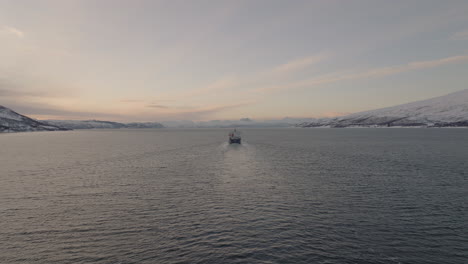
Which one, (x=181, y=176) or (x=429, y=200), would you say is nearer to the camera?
(x=429, y=200)

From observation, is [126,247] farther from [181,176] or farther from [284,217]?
[181,176]

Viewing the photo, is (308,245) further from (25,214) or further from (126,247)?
(25,214)

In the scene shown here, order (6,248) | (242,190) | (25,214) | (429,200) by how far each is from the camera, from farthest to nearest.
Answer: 1. (242,190)
2. (429,200)
3. (25,214)
4. (6,248)

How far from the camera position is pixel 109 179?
4653 centimetres

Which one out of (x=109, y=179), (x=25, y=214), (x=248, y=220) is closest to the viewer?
(x=248, y=220)

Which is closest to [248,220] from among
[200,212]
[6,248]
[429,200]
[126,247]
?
[200,212]

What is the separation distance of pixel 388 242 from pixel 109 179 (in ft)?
149

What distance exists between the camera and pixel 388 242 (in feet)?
66.4

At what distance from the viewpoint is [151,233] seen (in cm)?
2219

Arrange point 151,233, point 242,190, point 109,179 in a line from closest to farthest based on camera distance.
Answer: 1. point 151,233
2. point 242,190
3. point 109,179

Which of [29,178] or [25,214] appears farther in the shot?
[29,178]

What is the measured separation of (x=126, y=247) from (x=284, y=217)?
1561cm

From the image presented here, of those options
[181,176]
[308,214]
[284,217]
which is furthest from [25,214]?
[308,214]

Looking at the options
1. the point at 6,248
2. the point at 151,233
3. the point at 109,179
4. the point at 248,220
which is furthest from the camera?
the point at 109,179
